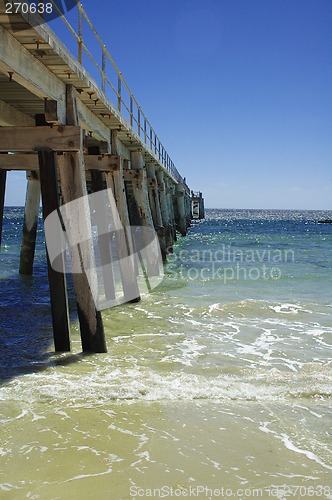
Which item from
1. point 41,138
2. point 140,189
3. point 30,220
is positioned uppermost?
point 41,138

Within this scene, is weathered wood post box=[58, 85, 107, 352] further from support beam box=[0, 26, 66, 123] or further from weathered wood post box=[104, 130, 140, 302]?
weathered wood post box=[104, 130, 140, 302]

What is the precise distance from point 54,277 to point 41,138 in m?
1.78

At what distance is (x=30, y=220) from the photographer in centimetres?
1362

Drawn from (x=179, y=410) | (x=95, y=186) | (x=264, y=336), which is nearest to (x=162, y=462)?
(x=179, y=410)

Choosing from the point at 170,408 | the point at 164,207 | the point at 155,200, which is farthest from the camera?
the point at 164,207

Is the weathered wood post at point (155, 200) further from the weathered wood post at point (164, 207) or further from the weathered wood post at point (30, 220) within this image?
the weathered wood post at point (30, 220)

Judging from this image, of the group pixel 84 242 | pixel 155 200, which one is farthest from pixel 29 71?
pixel 155 200

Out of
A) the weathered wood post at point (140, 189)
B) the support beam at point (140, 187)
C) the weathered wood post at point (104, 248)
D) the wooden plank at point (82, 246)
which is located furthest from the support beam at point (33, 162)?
the weathered wood post at point (140, 189)

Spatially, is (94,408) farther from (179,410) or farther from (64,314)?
(64,314)

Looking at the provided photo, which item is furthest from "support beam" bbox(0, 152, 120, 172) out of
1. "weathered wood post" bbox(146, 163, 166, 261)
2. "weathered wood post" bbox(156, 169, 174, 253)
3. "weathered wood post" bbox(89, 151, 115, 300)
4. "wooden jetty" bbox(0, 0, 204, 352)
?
"weathered wood post" bbox(156, 169, 174, 253)

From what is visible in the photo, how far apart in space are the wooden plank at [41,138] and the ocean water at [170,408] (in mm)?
2775

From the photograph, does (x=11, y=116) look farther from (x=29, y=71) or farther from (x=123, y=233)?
(x=29, y=71)

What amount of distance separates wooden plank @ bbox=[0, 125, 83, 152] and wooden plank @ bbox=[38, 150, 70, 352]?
0.12 m

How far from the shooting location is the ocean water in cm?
367
